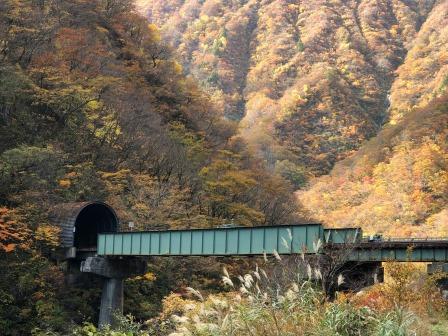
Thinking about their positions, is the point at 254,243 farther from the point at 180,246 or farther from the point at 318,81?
the point at 318,81

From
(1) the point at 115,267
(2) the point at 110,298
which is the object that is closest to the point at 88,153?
(1) the point at 115,267

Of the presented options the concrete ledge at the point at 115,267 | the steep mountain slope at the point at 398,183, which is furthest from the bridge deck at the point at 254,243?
the steep mountain slope at the point at 398,183

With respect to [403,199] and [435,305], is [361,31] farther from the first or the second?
[435,305]

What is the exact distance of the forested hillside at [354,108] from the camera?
103 meters

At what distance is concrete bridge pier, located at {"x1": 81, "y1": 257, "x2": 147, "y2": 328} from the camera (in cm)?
3785

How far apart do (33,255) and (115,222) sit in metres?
7.76

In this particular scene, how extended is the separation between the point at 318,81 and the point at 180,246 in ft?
435

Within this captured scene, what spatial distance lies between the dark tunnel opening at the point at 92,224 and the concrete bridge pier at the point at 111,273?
133 inches

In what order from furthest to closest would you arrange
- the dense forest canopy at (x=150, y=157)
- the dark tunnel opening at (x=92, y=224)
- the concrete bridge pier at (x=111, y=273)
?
the dark tunnel opening at (x=92, y=224), the dense forest canopy at (x=150, y=157), the concrete bridge pier at (x=111, y=273)

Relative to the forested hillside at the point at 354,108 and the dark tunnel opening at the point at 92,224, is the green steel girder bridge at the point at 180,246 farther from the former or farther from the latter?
the forested hillside at the point at 354,108

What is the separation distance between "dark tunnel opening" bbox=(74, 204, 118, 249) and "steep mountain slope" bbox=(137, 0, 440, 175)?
9041 cm

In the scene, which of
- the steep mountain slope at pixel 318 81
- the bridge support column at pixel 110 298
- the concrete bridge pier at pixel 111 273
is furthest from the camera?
the steep mountain slope at pixel 318 81

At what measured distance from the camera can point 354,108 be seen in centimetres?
15800

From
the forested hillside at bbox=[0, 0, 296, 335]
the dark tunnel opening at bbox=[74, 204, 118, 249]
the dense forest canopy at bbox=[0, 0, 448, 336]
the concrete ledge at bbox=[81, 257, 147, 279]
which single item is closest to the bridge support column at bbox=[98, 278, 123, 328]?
the concrete ledge at bbox=[81, 257, 147, 279]
